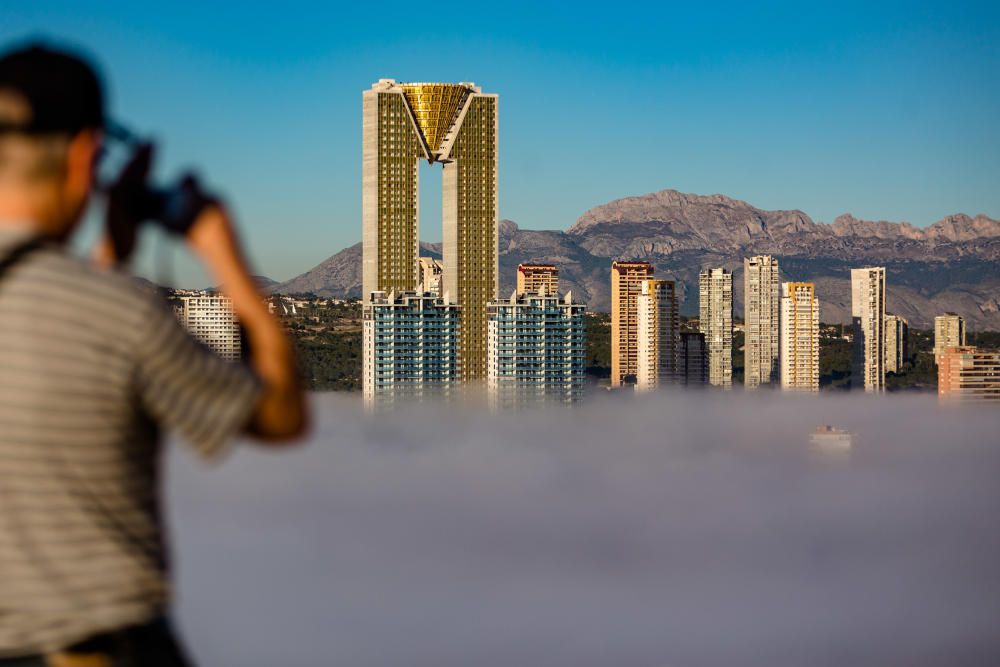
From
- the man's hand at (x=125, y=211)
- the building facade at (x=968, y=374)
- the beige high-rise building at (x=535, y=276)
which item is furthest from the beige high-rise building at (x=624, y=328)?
the man's hand at (x=125, y=211)

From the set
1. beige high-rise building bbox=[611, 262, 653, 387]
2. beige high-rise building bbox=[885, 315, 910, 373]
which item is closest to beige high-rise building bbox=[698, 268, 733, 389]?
beige high-rise building bbox=[611, 262, 653, 387]

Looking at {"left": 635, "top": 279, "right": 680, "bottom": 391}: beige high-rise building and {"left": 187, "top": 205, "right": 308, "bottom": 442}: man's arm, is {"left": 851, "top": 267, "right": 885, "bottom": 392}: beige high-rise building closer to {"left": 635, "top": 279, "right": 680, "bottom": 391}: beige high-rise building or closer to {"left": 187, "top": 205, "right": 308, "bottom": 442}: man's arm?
{"left": 635, "top": 279, "right": 680, "bottom": 391}: beige high-rise building

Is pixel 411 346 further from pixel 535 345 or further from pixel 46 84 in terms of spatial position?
pixel 46 84

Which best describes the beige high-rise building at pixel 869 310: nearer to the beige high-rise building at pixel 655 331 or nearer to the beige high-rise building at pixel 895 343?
the beige high-rise building at pixel 895 343

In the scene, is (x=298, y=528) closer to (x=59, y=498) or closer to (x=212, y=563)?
(x=212, y=563)

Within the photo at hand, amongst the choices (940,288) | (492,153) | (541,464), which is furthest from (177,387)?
(940,288)

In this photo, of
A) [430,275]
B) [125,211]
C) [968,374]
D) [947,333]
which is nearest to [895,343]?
[968,374]
